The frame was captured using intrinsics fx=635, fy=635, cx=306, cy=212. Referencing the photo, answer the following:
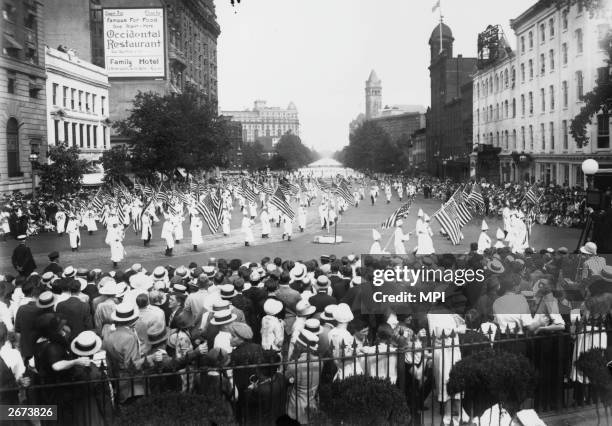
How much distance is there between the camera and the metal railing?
6117 mm

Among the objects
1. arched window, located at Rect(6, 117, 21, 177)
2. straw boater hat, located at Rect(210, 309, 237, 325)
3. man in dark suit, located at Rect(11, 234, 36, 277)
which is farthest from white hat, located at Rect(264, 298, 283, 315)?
arched window, located at Rect(6, 117, 21, 177)

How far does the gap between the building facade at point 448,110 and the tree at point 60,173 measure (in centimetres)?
2167

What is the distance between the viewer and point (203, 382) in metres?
6.16

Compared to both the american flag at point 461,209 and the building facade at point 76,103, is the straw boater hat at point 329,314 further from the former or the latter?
the building facade at point 76,103

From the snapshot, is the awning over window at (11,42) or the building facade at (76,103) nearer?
the awning over window at (11,42)

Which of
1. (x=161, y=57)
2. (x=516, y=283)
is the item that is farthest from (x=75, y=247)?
(x=516, y=283)

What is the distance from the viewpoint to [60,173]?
2838cm

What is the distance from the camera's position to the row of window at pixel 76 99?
116ft

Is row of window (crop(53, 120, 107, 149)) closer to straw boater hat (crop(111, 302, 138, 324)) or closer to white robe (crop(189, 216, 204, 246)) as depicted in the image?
white robe (crop(189, 216, 204, 246))

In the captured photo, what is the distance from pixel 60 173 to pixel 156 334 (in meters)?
22.8

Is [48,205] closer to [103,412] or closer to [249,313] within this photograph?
[249,313]

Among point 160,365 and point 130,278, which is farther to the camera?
point 130,278

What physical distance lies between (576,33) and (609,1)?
102 inches

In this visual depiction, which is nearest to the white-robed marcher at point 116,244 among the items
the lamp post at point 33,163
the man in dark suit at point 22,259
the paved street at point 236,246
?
the paved street at point 236,246
